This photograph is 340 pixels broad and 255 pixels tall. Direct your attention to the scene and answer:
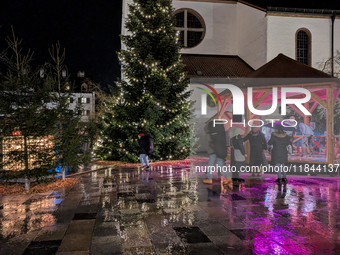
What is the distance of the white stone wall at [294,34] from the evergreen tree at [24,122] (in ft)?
62.6

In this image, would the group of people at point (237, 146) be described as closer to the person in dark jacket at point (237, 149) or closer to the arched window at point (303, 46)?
the person in dark jacket at point (237, 149)

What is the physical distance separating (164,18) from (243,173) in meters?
8.79

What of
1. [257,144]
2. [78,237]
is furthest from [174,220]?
[257,144]

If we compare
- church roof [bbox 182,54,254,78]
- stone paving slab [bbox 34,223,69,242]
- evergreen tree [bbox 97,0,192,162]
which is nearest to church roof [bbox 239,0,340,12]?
church roof [bbox 182,54,254,78]

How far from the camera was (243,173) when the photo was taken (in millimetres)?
11578

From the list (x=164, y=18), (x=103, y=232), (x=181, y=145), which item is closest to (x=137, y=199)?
(x=103, y=232)

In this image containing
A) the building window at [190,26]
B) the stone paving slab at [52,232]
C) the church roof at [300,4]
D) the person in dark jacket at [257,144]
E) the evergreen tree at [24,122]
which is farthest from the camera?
the building window at [190,26]

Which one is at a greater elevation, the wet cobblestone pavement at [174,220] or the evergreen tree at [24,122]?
the evergreen tree at [24,122]

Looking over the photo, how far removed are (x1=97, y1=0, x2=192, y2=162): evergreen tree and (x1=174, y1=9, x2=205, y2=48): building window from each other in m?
10.6

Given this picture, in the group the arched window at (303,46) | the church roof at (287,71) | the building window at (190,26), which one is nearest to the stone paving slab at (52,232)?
the church roof at (287,71)

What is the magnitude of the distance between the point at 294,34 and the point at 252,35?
3.25 meters

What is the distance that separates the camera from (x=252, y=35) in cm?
2466

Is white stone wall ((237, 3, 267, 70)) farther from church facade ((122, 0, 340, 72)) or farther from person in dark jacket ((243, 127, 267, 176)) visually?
person in dark jacket ((243, 127, 267, 176))

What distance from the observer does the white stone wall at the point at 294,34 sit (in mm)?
23172
